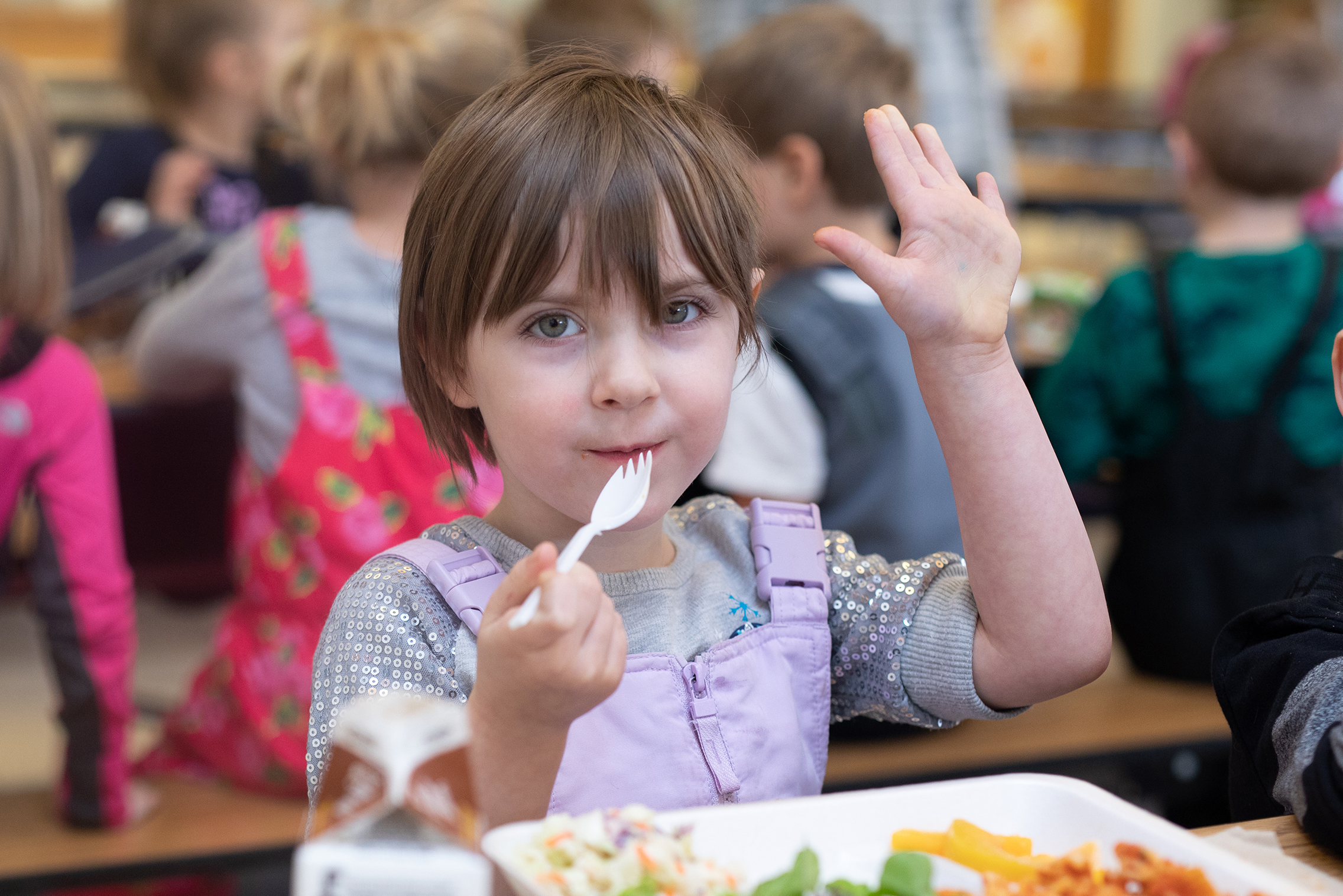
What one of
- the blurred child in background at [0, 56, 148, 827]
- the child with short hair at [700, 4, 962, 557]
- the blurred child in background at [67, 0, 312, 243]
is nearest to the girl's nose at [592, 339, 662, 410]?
the child with short hair at [700, 4, 962, 557]

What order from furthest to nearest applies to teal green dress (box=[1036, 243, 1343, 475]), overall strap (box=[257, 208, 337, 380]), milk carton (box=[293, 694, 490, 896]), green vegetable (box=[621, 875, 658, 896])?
teal green dress (box=[1036, 243, 1343, 475])
overall strap (box=[257, 208, 337, 380])
green vegetable (box=[621, 875, 658, 896])
milk carton (box=[293, 694, 490, 896])

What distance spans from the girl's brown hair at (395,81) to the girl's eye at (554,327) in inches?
34.6

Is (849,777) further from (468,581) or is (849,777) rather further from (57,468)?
(57,468)

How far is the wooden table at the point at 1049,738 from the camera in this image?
5.43 ft

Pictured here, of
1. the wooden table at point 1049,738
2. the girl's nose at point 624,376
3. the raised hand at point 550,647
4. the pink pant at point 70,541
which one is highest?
the girl's nose at point 624,376

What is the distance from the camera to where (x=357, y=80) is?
1692 millimetres

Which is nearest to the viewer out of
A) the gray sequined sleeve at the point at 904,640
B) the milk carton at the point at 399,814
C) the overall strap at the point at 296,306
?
the milk carton at the point at 399,814

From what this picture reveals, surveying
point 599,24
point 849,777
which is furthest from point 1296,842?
point 599,24

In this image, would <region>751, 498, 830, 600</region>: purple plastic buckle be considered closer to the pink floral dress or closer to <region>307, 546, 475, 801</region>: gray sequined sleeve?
<region>307, 546, 475, 801</region>: gray sequined sleeve

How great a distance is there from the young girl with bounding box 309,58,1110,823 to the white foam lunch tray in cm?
13

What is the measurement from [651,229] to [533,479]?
0.59 ft

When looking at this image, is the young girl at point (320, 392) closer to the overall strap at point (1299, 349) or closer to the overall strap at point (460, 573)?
the overall strap at point (460, 573)

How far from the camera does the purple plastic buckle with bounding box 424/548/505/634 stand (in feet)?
2.72

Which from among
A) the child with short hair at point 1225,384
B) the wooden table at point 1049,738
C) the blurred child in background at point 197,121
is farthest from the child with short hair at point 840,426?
the blurred child in background at point 197,121
